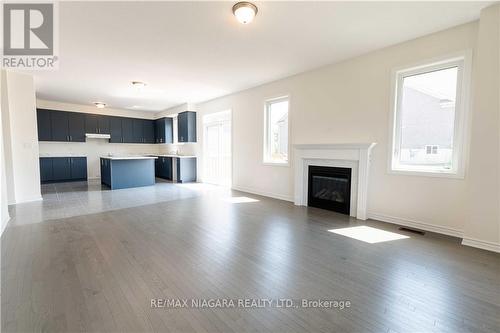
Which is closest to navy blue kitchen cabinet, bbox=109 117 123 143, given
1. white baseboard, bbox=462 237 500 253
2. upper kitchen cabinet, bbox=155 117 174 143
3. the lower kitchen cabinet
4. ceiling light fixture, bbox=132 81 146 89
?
the lower kitchen cabinet

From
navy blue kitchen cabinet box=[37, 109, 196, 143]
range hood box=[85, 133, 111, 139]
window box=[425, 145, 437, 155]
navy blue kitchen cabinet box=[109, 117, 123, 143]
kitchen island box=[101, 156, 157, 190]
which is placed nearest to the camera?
window box=[425, 145, 437, 155]

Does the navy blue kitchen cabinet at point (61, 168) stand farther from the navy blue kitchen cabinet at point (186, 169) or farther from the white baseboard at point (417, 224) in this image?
the white baseboard at point (417, 224)

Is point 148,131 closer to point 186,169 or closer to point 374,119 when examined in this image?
point 186,169

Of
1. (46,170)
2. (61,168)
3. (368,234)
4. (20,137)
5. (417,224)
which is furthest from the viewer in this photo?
(61,168)

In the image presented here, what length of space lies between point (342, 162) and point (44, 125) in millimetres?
9165

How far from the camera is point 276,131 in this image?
222 inches

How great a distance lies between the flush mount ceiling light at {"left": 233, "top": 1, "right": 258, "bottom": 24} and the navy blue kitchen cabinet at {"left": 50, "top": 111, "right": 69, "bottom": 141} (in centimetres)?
816

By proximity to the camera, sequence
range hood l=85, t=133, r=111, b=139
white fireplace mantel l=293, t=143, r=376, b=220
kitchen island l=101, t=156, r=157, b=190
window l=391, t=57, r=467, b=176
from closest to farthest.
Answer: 1. window l=391, t=57, r=467, b=176
2. white fireplace mantel l=293, t=143, r=376, b=220
3. kitchen island l=101, t=156, r=157, b=190
4. range hood l=85, t=133, r=111, b=139

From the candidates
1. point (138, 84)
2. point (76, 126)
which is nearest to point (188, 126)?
→ point (138, 84)

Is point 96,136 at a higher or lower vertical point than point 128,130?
lower

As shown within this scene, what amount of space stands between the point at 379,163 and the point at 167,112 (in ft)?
26.2

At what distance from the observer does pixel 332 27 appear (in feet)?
9.80

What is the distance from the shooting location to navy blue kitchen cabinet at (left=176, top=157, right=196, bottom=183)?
8078 mm

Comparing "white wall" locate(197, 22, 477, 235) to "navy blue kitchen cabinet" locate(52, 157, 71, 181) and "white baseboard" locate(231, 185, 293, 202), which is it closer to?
"white baseboard" locate(231, 185, 293, 202)
